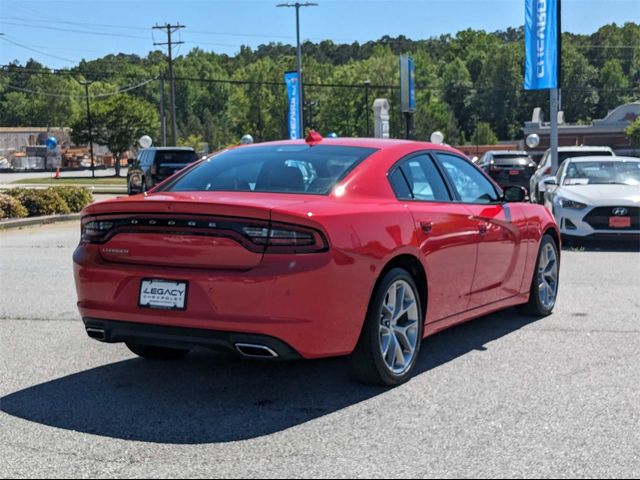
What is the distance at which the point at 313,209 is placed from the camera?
4.43 m

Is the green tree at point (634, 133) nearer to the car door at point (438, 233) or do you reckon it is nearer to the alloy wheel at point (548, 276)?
the alloy wheel at point (548, 276)

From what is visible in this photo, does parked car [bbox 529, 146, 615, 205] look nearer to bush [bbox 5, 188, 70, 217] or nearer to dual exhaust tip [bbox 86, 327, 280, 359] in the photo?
bush [bbox 5, 188, 70, 217]

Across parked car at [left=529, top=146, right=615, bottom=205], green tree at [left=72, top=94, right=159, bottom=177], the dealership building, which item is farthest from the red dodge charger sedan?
the dealership building

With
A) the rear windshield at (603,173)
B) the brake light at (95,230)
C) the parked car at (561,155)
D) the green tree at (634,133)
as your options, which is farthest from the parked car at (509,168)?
the green tree at (634,133)

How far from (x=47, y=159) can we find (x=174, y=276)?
258 feet

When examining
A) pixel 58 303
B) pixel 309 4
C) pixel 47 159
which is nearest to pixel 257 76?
pixel 47 159

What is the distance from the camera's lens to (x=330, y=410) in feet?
14.6

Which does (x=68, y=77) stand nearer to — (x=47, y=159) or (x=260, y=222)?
(x=47, y=159)

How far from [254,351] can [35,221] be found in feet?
44.0

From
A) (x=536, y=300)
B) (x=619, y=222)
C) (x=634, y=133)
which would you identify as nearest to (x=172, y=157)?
(x=619, y=222)

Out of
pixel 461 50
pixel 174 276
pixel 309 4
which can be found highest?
pixel 461 50

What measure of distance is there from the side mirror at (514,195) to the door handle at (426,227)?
150 cm

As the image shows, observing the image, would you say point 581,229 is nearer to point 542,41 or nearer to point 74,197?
point 542,41

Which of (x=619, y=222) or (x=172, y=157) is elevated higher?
(x=172, y=157)
